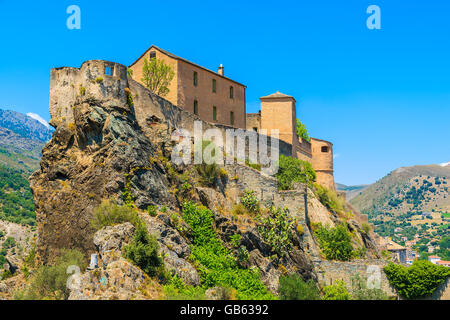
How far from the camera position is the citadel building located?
1489 inches

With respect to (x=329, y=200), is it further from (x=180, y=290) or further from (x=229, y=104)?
(x=180, y=290)

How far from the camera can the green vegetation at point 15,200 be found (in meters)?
97.0

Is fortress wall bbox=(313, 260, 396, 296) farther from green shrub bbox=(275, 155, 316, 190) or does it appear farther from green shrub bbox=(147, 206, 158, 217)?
green shrub bbox=(147, 206, 158, 217)

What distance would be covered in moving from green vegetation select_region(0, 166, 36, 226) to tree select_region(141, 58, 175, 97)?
67.8m

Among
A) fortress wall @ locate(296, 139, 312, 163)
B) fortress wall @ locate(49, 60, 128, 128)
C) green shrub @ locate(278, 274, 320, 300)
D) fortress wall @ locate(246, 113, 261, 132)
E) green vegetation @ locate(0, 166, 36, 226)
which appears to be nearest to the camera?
green shrub @ locate(278, 274, 320, 300)

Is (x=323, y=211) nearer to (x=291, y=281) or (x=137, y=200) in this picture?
(x=291, y=281)

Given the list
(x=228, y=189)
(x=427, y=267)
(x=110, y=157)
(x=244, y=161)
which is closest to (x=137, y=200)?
(x=110, y=157)

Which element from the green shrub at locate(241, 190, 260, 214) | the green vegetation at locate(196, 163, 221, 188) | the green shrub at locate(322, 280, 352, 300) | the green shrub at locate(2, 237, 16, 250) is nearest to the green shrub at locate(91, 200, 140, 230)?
the green vegetation at locate(196, 163, 221, 188)

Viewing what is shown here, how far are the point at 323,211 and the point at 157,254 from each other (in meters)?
18.5

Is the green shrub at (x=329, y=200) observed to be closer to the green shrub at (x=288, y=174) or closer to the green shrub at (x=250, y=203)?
the green shrub at (x=288, y=174)

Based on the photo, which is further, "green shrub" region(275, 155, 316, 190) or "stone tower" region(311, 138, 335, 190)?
"stone tower" region(311, 138, 335, 190)

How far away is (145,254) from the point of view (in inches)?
839

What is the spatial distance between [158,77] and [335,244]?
55.2ft

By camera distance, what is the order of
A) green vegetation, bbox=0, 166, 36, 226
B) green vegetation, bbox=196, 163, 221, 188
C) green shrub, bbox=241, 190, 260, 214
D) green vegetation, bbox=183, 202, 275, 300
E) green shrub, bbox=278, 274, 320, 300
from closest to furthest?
green vegetation, bbox=183, 202, 275, 300 < green shrub, bbox=278, 274, 320, 300 < green vegetation, bbox=196, 163, 221, 188 < green shrub, bbox=241, 190, 260, 214 < green vegetation, bbox=0, 166, 36, 226
